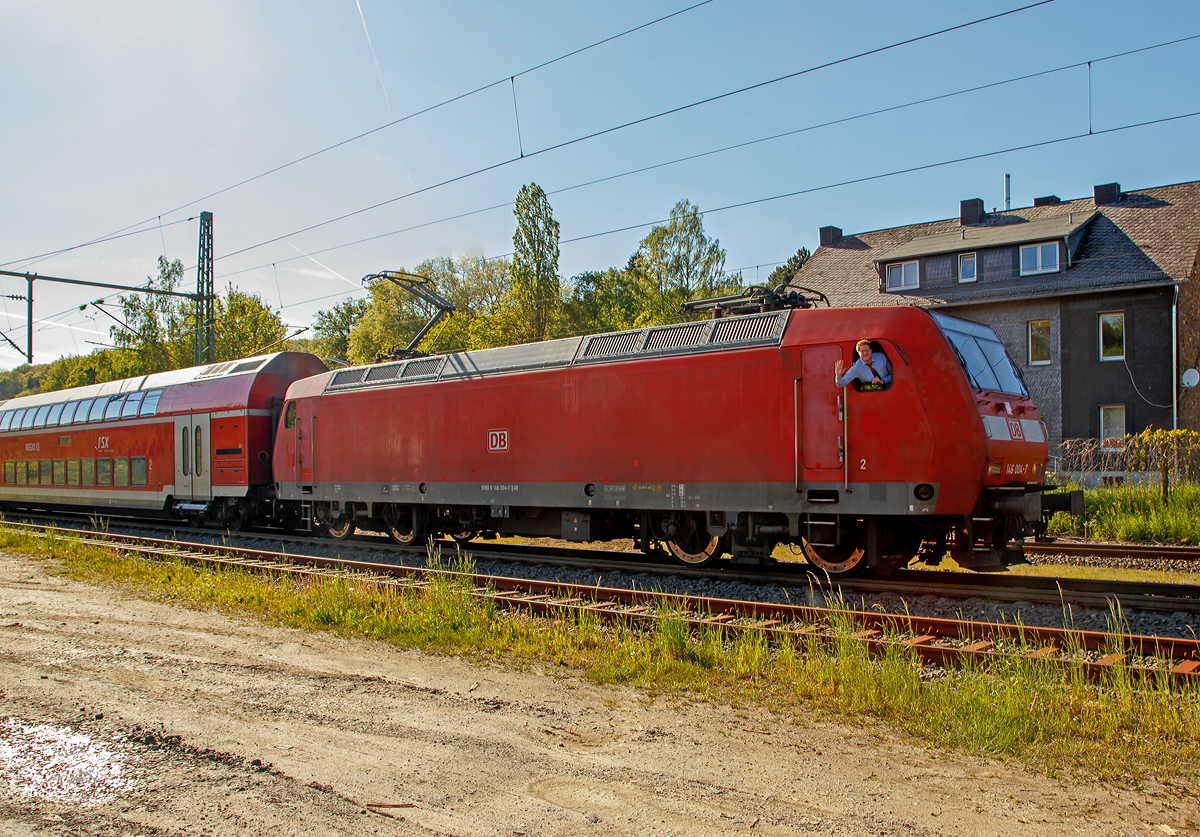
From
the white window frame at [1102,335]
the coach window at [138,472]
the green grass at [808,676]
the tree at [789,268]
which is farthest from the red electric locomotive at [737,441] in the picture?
the tree at [789,268]

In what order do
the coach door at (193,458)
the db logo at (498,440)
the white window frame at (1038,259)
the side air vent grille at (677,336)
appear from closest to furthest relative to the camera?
the side air vent grille at (677,336), the db logo at (498,440), the coach door at (193,458), the white window frame at (1038,259)

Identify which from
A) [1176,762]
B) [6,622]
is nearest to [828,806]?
[1176,762]

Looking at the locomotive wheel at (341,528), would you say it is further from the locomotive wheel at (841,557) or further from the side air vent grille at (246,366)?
the locomotive wheel at (841,557)

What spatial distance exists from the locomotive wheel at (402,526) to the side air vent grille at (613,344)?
16.3 ft

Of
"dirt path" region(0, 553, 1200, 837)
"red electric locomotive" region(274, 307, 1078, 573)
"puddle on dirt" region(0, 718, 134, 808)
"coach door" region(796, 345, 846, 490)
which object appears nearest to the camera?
"dirt path" region(0, 553, 1200, 837)

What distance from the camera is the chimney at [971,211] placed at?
32.1 meters

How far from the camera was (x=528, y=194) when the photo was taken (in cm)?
4047

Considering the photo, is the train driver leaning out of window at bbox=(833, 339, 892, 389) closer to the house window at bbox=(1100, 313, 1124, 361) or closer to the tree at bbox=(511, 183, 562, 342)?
the house window at bbox=(1100, 313, 1124, 361)

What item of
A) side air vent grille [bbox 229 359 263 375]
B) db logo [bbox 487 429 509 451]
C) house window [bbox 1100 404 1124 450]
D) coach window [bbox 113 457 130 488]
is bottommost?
coach window [bbox 113 457 130 488]

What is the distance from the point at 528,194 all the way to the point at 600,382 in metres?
31.3

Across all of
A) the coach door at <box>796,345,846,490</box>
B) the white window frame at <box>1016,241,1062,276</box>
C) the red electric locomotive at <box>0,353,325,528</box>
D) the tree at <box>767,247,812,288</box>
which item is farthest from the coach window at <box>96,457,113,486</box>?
the tree at <box>767,247,812,288</box>

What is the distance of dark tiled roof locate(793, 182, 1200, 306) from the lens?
2533cm

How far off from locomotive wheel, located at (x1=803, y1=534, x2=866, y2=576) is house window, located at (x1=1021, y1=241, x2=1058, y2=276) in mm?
22015

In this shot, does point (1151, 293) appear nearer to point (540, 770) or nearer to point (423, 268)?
point (540, 770)
